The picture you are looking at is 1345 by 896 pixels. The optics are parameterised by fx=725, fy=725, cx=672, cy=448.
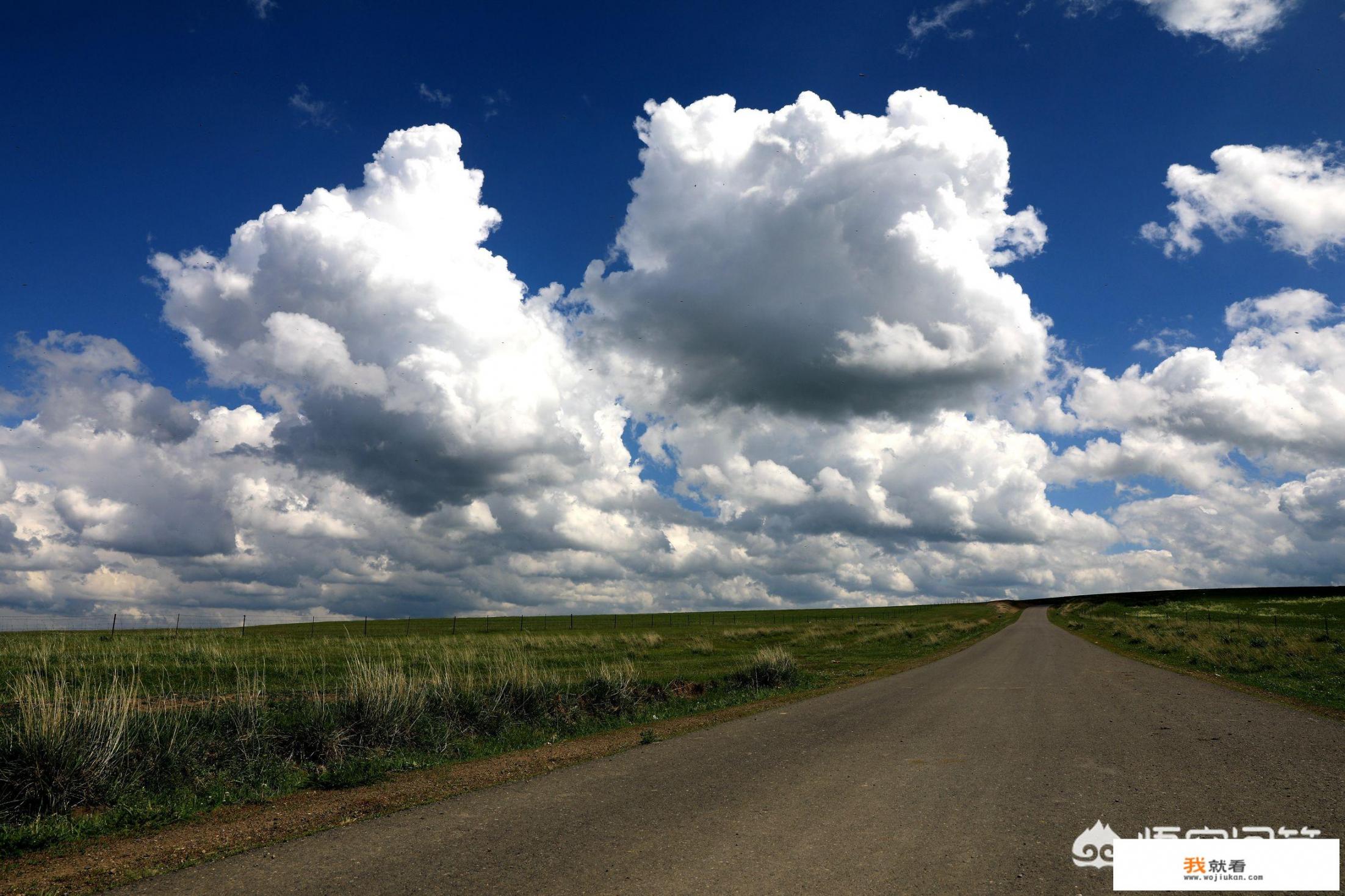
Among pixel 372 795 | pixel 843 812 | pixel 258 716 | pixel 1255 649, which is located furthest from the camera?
pixel 1255 649

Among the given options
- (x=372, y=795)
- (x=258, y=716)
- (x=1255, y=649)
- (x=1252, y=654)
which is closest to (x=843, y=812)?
(x=372, y=795)

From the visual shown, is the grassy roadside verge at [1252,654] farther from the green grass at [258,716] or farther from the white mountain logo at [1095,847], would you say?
the green grass at [258,716]

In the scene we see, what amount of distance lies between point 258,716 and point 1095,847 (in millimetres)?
13933

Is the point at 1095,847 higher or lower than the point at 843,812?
higher

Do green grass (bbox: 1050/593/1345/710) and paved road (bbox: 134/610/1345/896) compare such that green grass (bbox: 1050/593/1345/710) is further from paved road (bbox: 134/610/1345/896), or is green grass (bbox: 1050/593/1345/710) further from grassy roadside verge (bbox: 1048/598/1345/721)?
paved road (bbox: 134/610/1345/896)

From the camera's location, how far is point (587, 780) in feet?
34.3

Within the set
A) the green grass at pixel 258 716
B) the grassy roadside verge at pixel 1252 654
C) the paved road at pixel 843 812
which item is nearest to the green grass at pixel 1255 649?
the grassy roadside verge at pixel 1252 654

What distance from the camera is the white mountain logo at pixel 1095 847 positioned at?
6.66 metres

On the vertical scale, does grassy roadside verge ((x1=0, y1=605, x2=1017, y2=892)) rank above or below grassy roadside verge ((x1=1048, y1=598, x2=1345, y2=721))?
above

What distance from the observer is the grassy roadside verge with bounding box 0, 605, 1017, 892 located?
7.42 m

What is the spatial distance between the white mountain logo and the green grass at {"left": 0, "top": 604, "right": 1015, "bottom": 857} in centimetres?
957

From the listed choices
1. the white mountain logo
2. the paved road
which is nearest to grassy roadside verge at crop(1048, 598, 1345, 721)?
the paved road

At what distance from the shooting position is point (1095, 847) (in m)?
7.01

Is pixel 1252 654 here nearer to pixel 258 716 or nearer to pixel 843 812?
pixel 843 812
